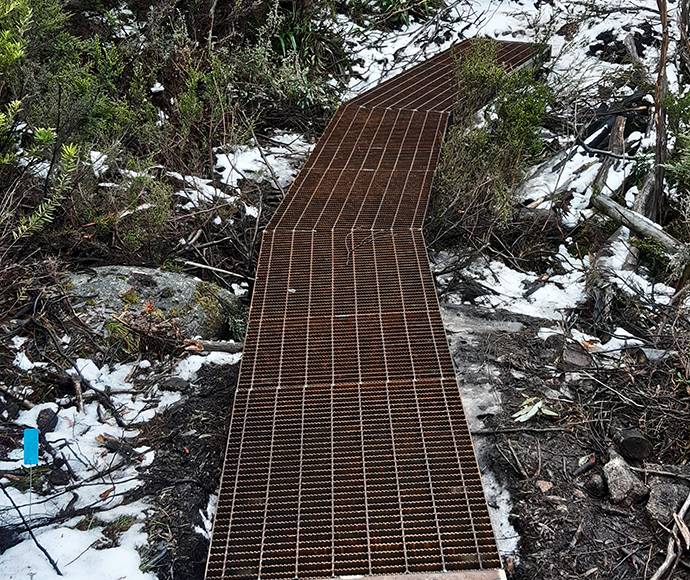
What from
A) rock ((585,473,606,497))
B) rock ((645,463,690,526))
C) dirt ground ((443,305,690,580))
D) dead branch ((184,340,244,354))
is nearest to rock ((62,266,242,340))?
dead branch ((184,340,244,354))

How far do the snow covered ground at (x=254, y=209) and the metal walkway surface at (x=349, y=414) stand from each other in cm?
32

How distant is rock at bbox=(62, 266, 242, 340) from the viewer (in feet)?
11.0

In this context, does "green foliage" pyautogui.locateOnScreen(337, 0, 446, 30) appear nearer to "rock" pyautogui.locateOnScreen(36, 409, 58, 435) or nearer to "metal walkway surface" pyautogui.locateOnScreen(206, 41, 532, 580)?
"metal walkway surface" pyautogui.locateOnScreen(206, 41, 532, 580)

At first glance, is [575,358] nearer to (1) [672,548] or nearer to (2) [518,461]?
(2) [518,461]

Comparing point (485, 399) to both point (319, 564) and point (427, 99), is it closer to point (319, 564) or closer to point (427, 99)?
point (319, 564)

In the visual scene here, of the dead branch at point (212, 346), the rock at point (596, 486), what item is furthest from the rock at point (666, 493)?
the dead branch at point (212, 346)

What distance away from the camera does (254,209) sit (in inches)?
185

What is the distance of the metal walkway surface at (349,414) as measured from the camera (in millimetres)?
2156

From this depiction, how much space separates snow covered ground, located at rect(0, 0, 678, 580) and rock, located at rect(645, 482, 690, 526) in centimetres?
60

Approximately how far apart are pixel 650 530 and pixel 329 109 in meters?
5.05

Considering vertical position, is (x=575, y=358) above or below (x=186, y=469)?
below

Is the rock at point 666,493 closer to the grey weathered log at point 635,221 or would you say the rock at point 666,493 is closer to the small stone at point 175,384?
the grey weathered log at point 635,221

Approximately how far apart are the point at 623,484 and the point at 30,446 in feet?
8.22

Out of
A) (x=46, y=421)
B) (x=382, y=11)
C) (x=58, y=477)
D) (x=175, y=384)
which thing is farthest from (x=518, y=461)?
(x=382, y=11)
